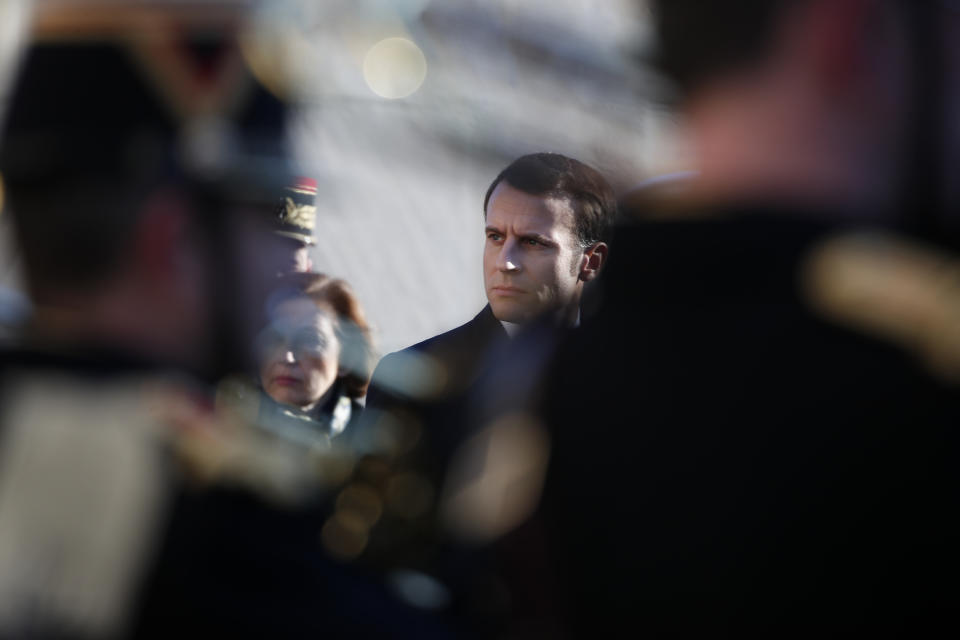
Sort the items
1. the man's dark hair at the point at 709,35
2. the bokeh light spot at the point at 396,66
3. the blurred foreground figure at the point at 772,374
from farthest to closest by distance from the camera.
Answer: the bokeh light spot at the point at 396,66, the man's dark hair at the point at 709,35, the blurred foreground figure at the point at 772,374

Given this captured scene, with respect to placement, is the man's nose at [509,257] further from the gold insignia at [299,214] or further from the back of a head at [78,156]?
the back of a head at [78,156]

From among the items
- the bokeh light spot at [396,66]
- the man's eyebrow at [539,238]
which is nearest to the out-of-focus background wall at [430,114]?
the bokeh light spot at [396,66]

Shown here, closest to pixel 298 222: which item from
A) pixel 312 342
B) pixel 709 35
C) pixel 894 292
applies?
pixel 312 342

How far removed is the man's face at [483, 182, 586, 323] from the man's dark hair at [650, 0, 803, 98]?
0.16 m

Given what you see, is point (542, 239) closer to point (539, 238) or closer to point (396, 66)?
point (539, 238)

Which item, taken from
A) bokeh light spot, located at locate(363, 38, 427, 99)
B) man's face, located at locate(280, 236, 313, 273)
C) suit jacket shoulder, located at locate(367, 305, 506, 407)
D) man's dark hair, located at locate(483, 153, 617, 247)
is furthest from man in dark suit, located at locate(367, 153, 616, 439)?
bokeh light spot, located at locate(363, 38, 427, 99)

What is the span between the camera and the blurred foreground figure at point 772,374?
847mm

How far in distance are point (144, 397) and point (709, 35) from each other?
65cm

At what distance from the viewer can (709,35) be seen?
0.98m

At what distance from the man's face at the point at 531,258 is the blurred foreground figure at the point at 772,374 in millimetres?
42

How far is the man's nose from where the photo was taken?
3.22ft

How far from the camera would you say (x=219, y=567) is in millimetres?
1135

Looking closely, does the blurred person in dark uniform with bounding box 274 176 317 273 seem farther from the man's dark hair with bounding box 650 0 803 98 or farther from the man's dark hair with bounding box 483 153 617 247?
the man's dark hair with bounding box 650 0 803 98

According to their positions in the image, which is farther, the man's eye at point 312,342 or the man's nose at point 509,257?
the man's eye at point 312,342
